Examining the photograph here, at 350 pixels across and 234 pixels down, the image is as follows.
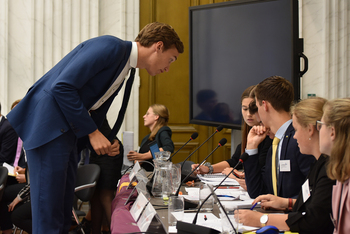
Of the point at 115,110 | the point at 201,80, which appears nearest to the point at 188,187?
the point at 201,80

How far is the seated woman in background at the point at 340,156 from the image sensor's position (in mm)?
1168

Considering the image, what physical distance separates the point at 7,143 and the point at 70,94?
263 centimetres

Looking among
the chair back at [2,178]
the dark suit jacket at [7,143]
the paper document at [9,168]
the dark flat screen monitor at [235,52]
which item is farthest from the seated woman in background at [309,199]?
the dark suit jacket at [7,143]

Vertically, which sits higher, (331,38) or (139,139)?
(331,38)

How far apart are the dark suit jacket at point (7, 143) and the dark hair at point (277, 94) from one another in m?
2.94

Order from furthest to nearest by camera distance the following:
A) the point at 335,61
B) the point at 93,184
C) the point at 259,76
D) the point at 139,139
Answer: the point at 139,139 → the point at 335,61 → the point at 259,76 → the point at 93,184

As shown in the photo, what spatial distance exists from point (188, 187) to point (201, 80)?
1869 millimetres

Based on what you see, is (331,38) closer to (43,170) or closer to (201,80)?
(201,80)

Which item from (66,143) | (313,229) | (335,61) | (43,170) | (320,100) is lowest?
(313,229)

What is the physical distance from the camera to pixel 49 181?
1643 mm

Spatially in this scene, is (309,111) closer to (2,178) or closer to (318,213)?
(318,213)

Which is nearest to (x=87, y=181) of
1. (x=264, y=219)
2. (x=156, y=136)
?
(x=156, y=136)

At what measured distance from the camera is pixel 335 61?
4840 mm

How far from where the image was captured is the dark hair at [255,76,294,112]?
1.98 metres
